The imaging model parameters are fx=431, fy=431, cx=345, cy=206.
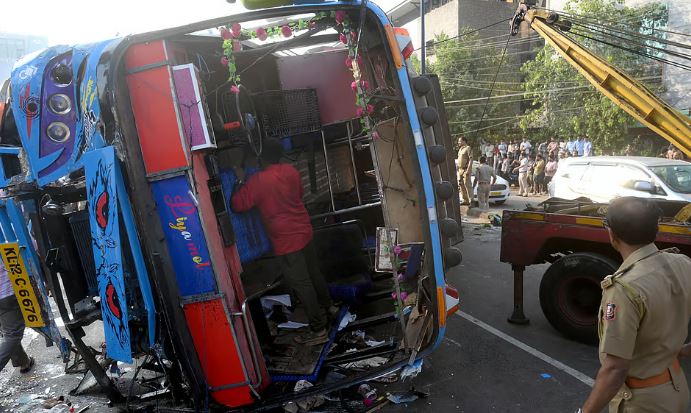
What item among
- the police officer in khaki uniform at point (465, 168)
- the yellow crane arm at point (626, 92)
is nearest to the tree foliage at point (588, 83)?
the police officer in khaki uniform at point (465, 168)

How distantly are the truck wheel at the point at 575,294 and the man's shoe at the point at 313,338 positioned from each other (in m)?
2.50

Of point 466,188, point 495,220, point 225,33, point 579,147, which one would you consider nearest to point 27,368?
point 225,33

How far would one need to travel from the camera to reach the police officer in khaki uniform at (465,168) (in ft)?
39.4

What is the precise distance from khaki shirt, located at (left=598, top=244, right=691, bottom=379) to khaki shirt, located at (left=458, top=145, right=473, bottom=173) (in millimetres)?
10351

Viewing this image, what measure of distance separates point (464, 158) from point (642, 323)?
10.7 m

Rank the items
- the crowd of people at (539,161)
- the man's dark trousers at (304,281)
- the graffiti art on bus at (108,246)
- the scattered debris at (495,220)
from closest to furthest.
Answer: the graffiti art on bus at (108,246)
the man's dark trousers at (304,281)
the scattered debris at (495,220)
the crowd of people at (539,161)

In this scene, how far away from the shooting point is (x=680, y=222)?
4.16m

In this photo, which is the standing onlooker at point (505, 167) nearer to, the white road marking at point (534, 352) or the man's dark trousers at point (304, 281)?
the white road marking at point (534, 352)

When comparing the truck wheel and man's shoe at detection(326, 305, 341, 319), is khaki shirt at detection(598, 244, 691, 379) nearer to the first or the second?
the truck wheel

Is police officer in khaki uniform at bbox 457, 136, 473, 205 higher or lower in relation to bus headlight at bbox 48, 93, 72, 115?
lower

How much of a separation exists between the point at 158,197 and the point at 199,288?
74cm

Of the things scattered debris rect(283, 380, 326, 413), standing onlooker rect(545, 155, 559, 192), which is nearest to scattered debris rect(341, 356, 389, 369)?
scattered debris rect(283, 380, 326, 413)

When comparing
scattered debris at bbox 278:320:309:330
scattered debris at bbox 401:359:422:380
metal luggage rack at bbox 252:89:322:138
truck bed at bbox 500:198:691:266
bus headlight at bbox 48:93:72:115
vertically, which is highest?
bus headlight at bbox 48:93:72:115

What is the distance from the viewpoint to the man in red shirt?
430 centimetres
